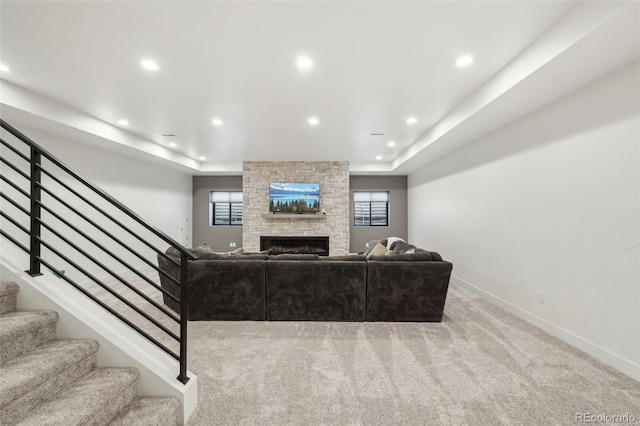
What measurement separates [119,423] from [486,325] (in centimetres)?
341

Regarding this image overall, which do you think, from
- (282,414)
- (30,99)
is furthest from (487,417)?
(30,99)

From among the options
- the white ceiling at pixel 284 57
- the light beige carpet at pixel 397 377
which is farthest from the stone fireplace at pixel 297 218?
the light beige carpet at pixel 397 377

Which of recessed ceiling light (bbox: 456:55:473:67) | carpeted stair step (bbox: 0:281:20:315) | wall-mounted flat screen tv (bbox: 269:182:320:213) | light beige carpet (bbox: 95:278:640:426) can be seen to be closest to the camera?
carpeted stair step (bbox: 0:281:20:315)

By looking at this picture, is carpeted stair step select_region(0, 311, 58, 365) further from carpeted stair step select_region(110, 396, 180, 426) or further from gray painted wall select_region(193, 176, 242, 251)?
gray painted wall select_region(193, 176, 242, 251)

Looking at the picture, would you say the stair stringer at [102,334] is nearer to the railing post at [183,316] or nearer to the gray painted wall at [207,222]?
the railing post at [183,316]

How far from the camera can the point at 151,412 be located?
1436 millimetres

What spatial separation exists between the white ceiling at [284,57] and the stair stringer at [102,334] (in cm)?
190

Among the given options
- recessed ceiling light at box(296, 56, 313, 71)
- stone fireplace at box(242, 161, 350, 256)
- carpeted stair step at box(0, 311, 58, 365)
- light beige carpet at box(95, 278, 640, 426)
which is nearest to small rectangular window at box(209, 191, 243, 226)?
stone fireplace at box(242, 161, 350, 256)

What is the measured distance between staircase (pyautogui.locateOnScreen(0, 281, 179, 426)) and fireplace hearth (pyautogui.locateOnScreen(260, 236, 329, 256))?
20.1 feet

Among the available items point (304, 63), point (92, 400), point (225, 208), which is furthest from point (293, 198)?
point (92, 400)

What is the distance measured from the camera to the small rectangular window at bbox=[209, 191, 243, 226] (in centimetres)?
866

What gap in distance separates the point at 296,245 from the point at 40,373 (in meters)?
6.58

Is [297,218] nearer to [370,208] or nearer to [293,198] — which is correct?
[293,198]

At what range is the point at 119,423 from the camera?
1362mm
